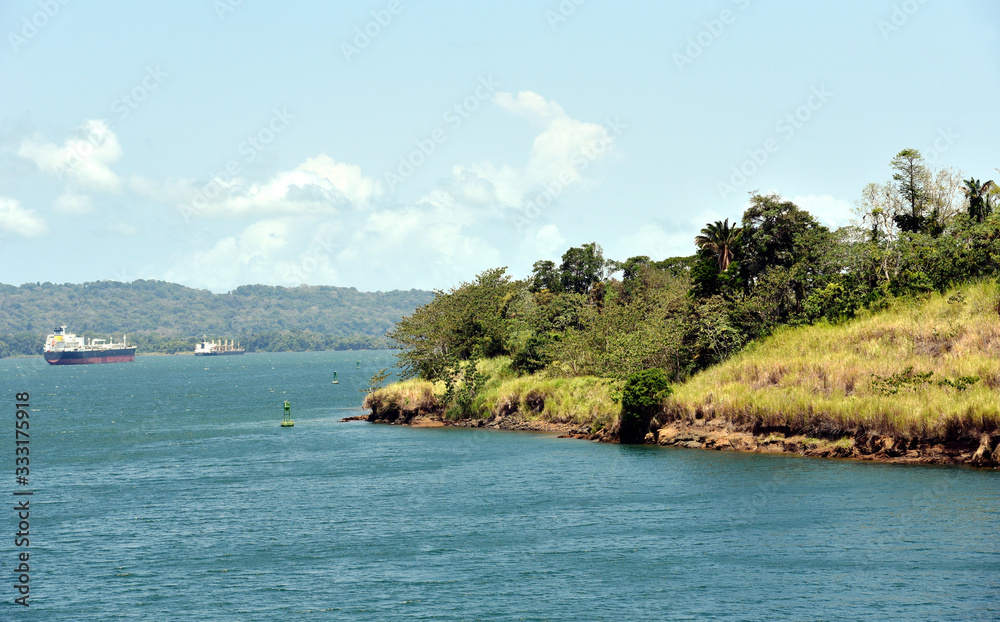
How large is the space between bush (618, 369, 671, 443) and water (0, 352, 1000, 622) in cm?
304

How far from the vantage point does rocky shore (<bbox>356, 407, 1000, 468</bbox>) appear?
142 ft

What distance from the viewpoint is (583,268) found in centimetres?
11175

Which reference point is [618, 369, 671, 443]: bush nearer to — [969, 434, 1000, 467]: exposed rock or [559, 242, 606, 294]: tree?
[969, 434, 1000, 467]: exposed rock

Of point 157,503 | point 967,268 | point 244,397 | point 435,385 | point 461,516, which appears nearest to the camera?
point 461,516

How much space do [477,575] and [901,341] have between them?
38.1 m

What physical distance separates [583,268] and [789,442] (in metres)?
62.7

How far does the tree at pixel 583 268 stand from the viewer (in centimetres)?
11138

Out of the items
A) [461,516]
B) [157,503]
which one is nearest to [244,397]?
[157,503]

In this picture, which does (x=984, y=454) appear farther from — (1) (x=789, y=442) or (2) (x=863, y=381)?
(1) (x=789, y=442)

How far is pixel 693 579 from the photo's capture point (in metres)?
28.3

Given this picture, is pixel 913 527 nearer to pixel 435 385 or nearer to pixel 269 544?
pixel 269 544

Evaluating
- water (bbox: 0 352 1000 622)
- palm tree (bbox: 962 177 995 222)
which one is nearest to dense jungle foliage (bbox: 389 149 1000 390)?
palm tree (bbox: 962 177 995 222)

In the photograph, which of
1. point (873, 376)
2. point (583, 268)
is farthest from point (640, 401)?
point (583, 268)

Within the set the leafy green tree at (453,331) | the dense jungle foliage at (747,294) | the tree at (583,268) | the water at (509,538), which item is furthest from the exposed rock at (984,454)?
the tree at (583,268)
